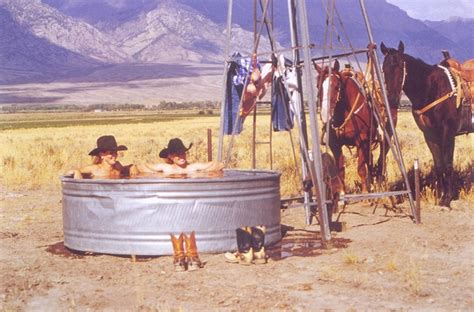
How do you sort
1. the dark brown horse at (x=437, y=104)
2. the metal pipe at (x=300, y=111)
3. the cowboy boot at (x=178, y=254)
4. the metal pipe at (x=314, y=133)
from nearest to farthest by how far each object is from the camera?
the cowboy boot at (x=178, y=254) → the metal pipe at (x=314, y=133) → the metal pipe at (x=300, y=111) → the dark brown horse at (x=437, y=104)

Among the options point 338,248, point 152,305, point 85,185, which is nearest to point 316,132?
point 338,248

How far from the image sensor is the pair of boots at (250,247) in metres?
9.23

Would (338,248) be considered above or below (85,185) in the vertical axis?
below

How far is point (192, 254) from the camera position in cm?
907

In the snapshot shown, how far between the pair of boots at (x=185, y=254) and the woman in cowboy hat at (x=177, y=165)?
139 cm

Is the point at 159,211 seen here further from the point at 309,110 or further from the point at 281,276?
the point at 309,110

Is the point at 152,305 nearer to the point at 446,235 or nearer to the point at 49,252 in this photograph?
the point at 49,252

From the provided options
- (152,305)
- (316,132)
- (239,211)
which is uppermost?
(316,132)

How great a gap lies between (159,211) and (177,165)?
121cm

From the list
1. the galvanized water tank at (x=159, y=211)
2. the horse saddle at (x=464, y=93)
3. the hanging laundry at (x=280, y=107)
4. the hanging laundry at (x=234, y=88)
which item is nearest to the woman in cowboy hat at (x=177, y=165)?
the galvanized water tank at (x=159, y=211)

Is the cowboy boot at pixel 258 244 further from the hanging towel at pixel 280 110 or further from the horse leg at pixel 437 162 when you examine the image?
the horse leg at pixel 437 162

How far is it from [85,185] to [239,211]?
1.88 m

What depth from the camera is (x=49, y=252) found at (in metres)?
10.3

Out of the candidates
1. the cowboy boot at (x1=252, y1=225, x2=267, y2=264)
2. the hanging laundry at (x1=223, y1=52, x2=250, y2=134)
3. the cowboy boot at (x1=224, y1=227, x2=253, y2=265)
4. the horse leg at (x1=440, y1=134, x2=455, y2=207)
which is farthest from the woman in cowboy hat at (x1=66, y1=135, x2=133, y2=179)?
the horse leg at (x1=440, y1=134, x2=455, y2=207)
